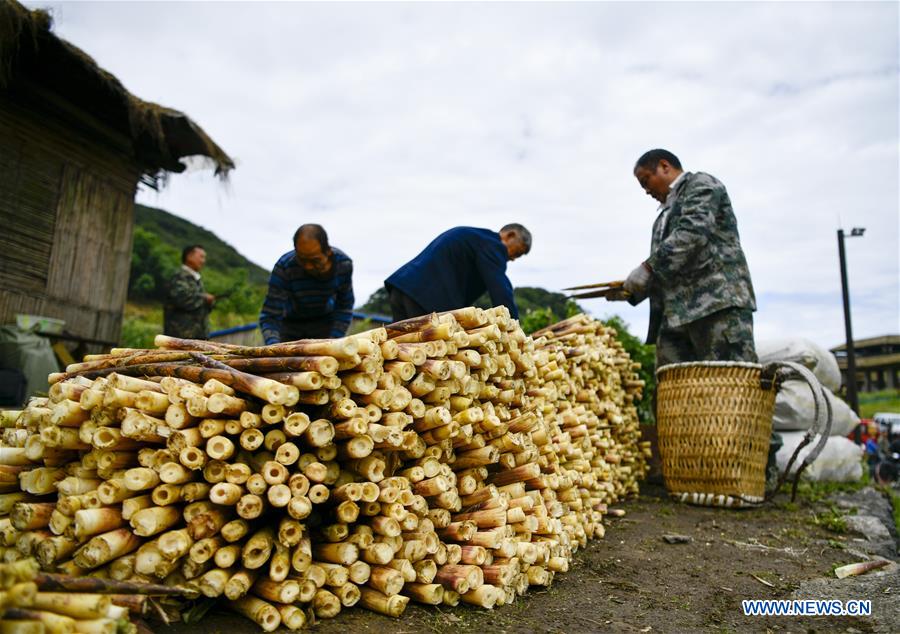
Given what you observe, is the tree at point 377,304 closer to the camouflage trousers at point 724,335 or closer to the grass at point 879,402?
the grass at point 879,402

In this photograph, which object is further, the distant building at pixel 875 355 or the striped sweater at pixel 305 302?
the distant building at pixel 875 355

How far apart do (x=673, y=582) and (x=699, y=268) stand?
2970mm

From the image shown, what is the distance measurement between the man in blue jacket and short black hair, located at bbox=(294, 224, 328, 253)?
1.85 feet

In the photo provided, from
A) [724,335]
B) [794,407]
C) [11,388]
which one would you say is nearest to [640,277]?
[724,335]

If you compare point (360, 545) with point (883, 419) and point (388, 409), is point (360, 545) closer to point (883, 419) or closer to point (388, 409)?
point (388, 409)

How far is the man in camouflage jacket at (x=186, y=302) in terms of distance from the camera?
7.31 m

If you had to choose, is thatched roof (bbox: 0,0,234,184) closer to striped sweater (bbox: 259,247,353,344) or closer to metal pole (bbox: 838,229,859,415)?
striped sweater (bbox: 259,247,353,344)

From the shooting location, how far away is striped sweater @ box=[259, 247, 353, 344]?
4.99m

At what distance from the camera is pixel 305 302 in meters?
5.09

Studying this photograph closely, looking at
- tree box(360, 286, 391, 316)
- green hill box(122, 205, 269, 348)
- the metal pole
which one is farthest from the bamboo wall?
tree box(360, 286, 391, 316)

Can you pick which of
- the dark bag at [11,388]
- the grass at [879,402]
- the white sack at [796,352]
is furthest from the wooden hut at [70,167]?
the grass at [879,402]

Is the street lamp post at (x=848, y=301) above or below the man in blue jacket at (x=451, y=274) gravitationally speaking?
above

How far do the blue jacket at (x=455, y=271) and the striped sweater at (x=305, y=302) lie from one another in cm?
53

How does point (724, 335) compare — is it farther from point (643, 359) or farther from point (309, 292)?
point (309, 292)
